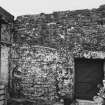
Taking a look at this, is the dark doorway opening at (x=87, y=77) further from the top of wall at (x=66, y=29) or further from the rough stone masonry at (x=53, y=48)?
the top of wall at (x=66, y=29)

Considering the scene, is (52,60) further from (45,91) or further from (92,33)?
(92,33)

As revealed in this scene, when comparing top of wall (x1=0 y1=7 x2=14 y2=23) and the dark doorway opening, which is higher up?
top of wall (x1=0 y1=7 x2=14 y2=23)

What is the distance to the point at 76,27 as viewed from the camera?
6277 mm

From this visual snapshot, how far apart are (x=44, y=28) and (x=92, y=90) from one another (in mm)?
2378

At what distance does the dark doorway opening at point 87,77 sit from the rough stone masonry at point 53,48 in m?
0.26

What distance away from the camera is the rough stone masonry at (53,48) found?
611cm

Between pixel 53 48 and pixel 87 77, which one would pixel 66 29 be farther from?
pixel 87 77

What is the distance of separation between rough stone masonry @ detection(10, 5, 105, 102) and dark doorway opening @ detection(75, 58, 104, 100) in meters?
0.26

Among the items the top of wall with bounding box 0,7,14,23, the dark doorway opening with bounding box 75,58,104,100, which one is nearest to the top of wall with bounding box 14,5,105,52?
the top of wall with bounding box 0,7,14,23

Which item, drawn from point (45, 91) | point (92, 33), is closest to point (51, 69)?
point (45, 91)

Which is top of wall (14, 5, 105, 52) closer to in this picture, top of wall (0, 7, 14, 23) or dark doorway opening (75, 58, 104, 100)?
top of wall (0, 7, 14, 23)

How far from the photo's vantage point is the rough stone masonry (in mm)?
6105

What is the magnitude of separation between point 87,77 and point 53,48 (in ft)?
4.37

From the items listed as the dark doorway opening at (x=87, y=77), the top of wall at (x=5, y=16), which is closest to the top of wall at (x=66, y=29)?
the top of wall at (x=5, y=16)
